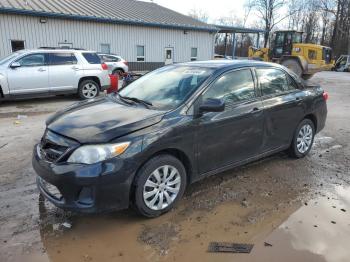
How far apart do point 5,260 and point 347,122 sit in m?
8.33

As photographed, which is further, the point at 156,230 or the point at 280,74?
the point at 280,74

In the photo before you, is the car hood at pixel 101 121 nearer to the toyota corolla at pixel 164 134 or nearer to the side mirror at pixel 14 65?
the toyota corolla at pixel 164 134

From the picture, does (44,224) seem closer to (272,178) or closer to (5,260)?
(5,260)

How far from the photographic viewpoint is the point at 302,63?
19859mm

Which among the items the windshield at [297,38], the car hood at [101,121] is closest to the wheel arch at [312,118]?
the car hood at [101,121]

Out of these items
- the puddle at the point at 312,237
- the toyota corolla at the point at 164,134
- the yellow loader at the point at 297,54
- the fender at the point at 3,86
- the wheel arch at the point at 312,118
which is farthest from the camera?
the yellow loader at the point at 297,54

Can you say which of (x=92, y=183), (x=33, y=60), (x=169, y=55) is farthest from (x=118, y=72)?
(x=92, y=183)

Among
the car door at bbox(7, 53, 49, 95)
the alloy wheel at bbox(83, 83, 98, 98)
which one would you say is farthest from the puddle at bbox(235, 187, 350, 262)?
the alloy wheel at bbox(83, 83, 98, 98)

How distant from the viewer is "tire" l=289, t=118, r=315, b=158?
5543 millimetres

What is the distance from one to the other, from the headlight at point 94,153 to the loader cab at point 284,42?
2242cm

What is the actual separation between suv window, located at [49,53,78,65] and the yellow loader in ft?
43.9

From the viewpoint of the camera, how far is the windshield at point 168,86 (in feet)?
13.5

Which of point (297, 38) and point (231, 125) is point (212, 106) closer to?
point (231, 125)

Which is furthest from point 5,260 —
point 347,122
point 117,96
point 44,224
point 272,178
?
point 347,122
